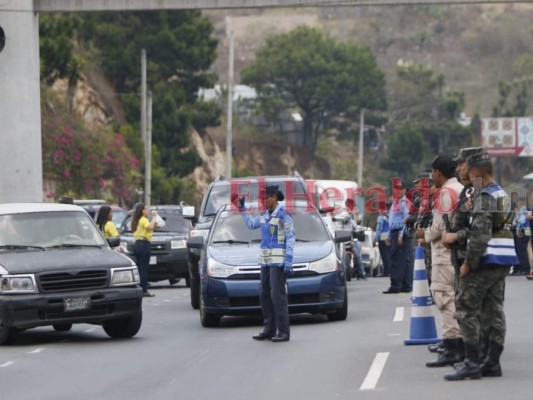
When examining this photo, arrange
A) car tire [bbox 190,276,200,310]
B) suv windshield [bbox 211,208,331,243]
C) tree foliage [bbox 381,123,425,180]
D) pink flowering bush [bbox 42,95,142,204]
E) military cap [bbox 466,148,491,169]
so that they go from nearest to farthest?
military cap [bbox 466,148,491,169] < suv windshield [bbox 211,208,331,243] < car tire [bbox 190,276,200,310] < pink flowering bush [bbox 42,95,142,204] < tree foliage [bbox 381,123,425,180]

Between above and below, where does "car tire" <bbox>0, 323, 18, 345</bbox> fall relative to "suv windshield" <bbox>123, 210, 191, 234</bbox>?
below

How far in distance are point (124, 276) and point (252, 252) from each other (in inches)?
94.3

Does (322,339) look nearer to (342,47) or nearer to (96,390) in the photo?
(96,390)

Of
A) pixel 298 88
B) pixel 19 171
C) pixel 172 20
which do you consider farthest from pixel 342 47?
pixel 19 171

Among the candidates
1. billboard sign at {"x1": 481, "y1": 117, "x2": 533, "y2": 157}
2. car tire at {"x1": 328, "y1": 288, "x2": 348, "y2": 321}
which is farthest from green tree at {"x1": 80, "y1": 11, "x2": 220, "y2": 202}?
car tire at {"x1": 328, "y1": 288, "x2": 348, "y2": 321}

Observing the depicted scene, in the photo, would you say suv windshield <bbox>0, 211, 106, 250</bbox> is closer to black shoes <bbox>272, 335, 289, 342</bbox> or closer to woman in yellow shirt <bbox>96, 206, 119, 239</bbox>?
black shoes <bbox>272, 335, 289, 342</bbox>

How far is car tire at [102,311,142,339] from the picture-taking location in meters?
17.2

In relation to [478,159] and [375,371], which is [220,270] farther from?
[478,159]

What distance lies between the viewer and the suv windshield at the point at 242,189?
23516mm

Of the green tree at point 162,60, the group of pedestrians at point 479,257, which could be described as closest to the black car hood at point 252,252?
the group of pedestrians at point 479,257

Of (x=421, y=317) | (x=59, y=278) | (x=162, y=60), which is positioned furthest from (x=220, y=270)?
(x=162, y=60)

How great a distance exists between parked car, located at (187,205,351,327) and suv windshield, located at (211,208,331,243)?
222mm

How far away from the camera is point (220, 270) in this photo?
1833cm

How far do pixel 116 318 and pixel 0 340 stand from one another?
141 cm
